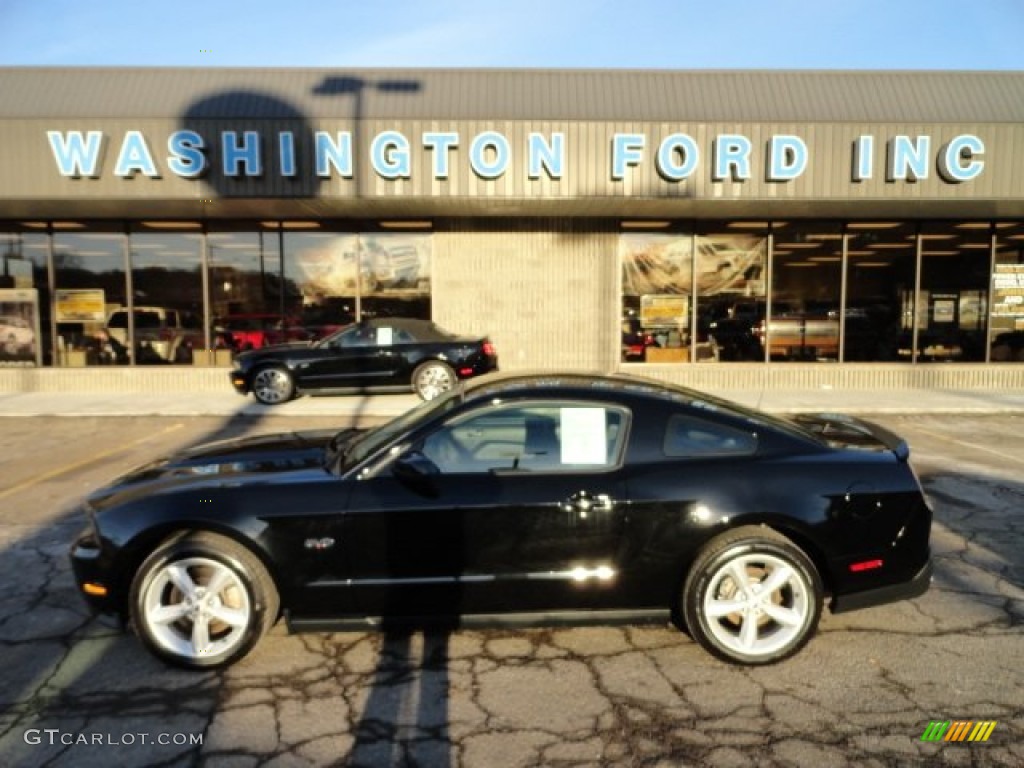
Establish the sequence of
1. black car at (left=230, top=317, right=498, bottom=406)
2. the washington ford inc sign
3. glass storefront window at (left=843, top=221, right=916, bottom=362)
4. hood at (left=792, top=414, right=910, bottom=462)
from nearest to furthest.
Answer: hood at (left=792, top=414, right=910, bottom=462)
the washington ford inc sign
black car at (left=230, top=317, right=498, bottom=406)
glass storefront window at (left=843, top=221, right=916, bottom=362)

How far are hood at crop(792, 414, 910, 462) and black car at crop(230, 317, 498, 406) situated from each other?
338 inches

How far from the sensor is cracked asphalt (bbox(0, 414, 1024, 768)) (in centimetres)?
307

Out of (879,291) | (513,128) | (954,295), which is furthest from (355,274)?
(954,295)

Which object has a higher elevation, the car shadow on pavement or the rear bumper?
the rear bumper

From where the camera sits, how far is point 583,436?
3.91 meters

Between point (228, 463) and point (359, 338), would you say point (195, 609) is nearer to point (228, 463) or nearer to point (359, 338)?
point (228, 463)

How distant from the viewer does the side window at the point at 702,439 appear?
388cm

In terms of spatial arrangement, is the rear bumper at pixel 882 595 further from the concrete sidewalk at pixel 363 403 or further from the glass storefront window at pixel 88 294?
the glass storefront window at pixel 88 294

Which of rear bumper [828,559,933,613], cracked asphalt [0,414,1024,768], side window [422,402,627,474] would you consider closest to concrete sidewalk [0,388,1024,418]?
cracked asphalt [0,414,1024,768]

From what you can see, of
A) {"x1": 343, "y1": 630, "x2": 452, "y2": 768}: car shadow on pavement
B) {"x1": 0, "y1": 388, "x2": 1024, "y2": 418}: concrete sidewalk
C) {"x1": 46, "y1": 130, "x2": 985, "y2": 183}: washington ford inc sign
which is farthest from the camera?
{"x1": 46, "y1": 130, "x2": 985, "y2": 183}: washington ford inc sign

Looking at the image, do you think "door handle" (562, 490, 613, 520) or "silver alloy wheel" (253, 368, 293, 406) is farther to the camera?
"silver alloy wheel" (253, 368, 293, 406)

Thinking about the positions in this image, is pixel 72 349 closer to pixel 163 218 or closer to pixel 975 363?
pixel 163 218

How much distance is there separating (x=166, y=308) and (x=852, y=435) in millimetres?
14239

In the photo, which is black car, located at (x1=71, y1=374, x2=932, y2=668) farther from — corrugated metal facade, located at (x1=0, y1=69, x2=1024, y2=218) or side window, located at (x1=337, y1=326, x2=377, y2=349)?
corrugated metal facade, located at (x1=0, y1=69, x2=1024, y2=218)
